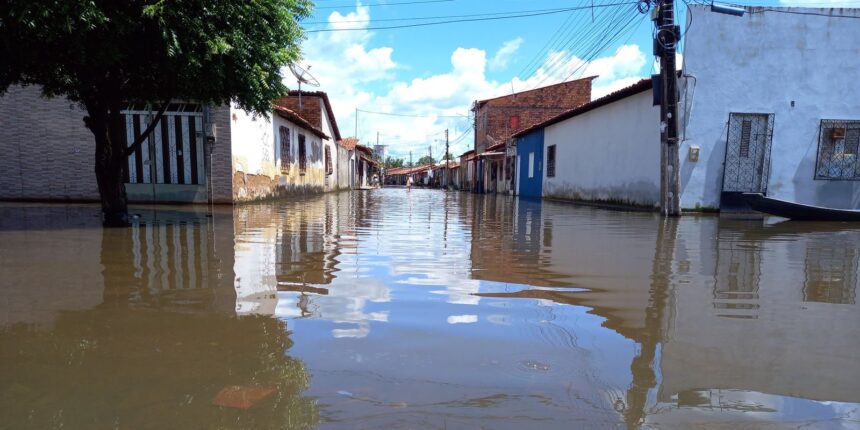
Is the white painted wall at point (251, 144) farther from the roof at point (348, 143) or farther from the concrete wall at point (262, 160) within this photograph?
the roof at point (348, 143)

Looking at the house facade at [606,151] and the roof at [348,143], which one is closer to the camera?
the house facade at [606,151]

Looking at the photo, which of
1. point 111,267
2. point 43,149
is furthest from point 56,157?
point 111,267

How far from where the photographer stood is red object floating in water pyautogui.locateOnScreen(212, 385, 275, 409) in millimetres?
1835

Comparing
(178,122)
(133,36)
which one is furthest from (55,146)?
(133,36)

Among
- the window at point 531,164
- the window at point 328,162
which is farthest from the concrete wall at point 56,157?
the window at point 531,164

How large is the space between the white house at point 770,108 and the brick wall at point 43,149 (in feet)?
46.7

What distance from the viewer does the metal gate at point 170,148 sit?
1161 cm

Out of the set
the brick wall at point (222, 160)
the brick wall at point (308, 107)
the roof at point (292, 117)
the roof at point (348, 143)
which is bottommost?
the brick wall at point (222, 160)

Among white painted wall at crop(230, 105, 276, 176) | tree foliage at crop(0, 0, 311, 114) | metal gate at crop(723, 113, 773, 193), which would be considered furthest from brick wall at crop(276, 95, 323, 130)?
metal gate at crop(723, 113, 773, 193)

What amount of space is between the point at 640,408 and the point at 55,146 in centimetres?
1431

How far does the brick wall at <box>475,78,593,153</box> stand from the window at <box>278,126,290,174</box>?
16.9 meters

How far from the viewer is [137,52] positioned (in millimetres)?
6293

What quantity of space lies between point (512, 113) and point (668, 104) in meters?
22.6

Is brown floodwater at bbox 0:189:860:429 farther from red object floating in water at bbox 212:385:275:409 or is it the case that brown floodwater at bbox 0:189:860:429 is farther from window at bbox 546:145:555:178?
window at bbox 546:145:555:178
